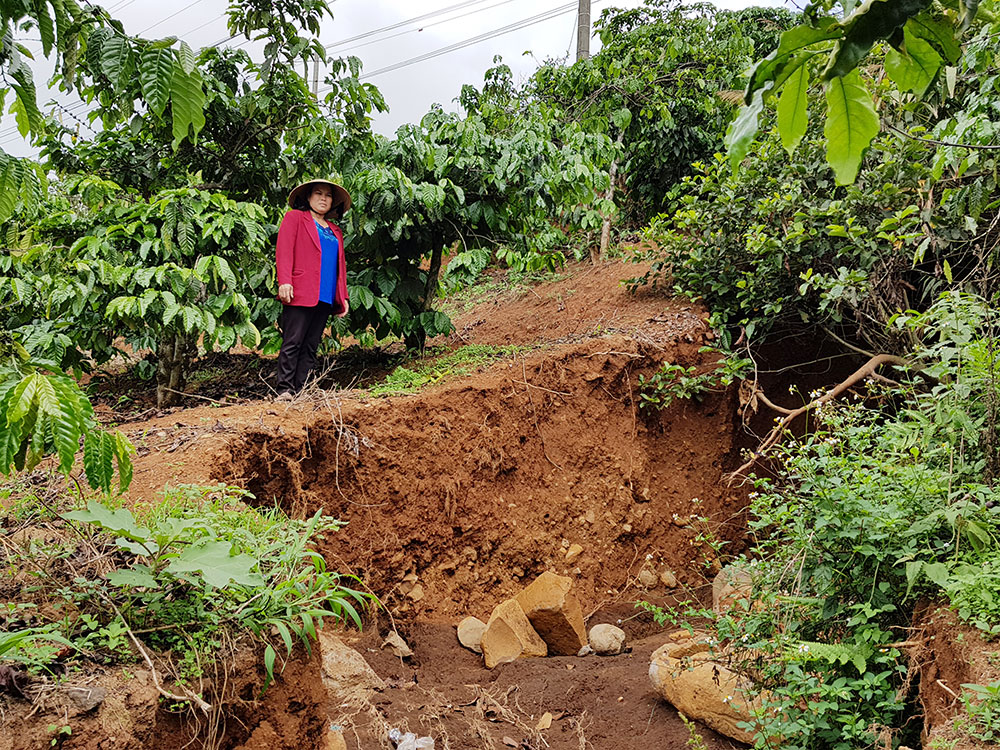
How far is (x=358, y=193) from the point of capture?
530 cm

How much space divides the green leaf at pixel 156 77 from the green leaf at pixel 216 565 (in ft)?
4.26

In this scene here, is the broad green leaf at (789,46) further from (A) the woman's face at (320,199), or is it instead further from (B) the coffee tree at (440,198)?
(A) the woman's face at (320,199)

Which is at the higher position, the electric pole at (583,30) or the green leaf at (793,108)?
the electric pole at (583,30)

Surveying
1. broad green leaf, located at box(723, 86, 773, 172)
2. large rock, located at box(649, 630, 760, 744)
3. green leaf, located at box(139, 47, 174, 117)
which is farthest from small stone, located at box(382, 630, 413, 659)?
broad green leaf, located at box(723, 86, 773, 172)

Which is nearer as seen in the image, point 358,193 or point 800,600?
point 800,600

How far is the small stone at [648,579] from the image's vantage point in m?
5.61

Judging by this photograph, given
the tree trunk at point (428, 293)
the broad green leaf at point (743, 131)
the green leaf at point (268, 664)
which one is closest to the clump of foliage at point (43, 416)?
the green leaf at point (268, 664)

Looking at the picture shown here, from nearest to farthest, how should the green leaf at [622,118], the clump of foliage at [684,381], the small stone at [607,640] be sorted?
the small stone at [607,640] < the clump of foliage at [684,381] < the green leaf at [622,118]

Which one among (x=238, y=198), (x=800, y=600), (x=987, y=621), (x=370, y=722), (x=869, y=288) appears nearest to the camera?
(x=987, y=621)

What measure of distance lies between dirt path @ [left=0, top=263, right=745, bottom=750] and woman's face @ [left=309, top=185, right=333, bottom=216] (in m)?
1.34

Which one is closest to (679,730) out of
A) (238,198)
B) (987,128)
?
(987,128)

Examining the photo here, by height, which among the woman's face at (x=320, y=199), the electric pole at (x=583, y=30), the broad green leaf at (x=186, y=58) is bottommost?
the broad green leaf at (x=186, y=58)

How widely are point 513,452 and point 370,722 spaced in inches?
91.3

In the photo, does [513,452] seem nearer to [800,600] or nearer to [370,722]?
[370,722]
